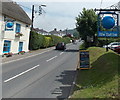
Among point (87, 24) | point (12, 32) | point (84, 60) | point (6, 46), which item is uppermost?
point (87, 24)

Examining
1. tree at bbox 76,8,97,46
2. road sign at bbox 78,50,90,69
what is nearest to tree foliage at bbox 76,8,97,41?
tree at bbox 76,8,97,46

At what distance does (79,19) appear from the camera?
29.3m

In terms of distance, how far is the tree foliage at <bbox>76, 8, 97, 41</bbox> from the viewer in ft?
91.4

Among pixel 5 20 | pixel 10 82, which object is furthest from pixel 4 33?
pixel 10 82

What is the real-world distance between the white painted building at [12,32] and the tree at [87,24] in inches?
405

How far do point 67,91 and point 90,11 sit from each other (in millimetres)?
24865

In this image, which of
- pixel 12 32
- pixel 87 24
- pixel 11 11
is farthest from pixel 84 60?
pixel 87 24

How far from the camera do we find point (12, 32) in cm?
2167

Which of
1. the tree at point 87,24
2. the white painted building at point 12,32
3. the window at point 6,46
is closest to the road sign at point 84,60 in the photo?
the white painted building at point 12,32

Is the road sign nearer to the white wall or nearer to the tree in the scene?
the white wall

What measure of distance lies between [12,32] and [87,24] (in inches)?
568

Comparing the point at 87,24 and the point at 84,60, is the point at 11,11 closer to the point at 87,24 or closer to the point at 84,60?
the point at 87,24

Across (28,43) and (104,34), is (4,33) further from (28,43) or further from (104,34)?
(104,34)

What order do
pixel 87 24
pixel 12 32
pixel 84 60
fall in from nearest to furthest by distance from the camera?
pixel 84 60 → pixel 12 32 → pixel 87 24
